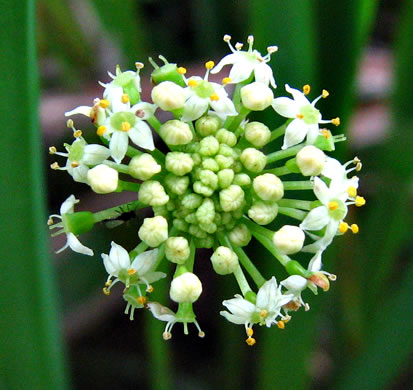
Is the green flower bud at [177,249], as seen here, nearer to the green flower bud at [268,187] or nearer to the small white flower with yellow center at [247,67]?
the green flower bud at [268,187]

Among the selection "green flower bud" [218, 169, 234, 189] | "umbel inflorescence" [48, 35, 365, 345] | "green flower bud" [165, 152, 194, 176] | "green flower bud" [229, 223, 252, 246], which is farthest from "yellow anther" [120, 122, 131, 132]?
"green flower bud" [229, 223, 252, 246]

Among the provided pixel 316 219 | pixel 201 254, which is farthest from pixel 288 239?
pixel 201 254

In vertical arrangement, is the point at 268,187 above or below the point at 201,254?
above

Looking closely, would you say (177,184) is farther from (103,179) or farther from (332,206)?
(332,206)

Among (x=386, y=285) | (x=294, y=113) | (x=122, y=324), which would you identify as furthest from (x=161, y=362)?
(x=294, y=113)

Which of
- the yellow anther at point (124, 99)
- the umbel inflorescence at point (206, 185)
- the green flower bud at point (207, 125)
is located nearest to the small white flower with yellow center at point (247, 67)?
the umbel inflorescence at point (206, 185)

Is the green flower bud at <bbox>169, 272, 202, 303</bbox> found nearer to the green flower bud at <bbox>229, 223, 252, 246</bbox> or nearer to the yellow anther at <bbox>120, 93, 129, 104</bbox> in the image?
the green flower bud at <bbox>229, 223, 252, 246</bbox>
